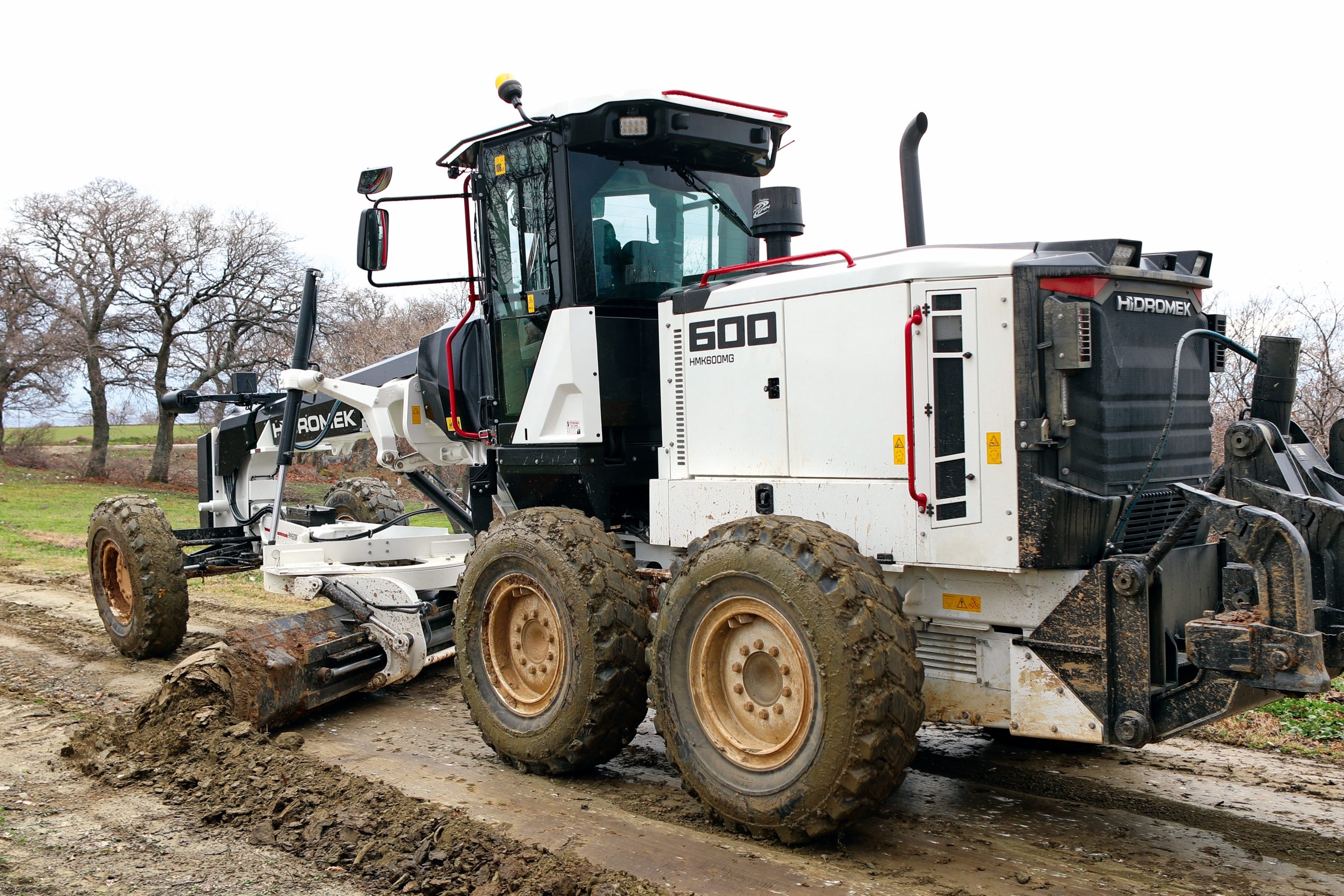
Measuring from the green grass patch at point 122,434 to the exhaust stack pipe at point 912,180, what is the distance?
1385 inches

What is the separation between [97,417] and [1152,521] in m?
33.4

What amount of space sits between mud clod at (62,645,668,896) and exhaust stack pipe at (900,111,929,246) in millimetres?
3587

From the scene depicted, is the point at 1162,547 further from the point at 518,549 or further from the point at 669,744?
the point at 518,549

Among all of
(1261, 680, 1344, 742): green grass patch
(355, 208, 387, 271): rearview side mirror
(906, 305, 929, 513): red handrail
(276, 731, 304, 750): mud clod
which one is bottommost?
(1261, 680, 1344, 742): green grass patch

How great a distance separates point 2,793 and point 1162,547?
558 cm

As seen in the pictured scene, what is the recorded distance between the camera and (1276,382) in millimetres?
5148

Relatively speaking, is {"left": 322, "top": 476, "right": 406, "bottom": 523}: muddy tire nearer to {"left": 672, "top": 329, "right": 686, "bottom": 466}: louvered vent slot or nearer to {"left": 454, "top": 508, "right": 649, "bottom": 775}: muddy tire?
{"left": 454, "top": 508, "right": 649, "bottom": 775}: muddy tire

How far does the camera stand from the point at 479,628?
20.2ft

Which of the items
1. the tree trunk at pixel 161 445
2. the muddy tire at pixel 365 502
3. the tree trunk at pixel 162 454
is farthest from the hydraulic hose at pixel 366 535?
the tree trunk at pixel 162 454

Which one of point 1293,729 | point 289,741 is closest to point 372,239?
point 289,741

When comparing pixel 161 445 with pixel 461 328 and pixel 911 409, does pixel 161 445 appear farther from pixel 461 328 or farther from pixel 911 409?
pixel 911 409

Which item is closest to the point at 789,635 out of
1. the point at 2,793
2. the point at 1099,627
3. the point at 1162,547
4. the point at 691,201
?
the point at 1099,627

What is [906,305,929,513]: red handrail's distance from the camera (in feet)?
15.8

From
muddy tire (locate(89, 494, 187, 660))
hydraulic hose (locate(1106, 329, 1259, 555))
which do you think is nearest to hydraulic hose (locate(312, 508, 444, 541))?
muddy tire (locate(89, 494, 187, 660))
